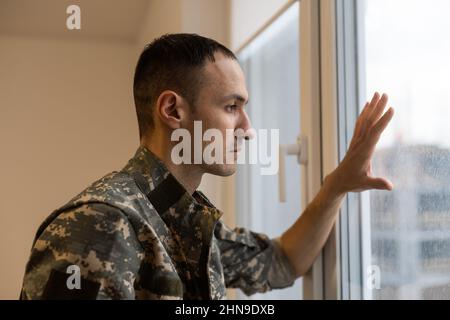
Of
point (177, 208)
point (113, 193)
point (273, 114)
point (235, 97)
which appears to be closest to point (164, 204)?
point (177, 208)


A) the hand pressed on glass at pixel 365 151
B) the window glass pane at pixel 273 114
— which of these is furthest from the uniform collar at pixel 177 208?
the window glass pane at pixel 273 114

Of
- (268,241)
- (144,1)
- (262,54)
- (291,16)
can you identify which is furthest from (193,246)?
(262,54)

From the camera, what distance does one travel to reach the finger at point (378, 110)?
2.70 ft

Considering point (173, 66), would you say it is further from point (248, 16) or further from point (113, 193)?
point (248, 16)

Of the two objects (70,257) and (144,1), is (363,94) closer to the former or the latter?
(144,1)

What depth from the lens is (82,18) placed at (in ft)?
3.27

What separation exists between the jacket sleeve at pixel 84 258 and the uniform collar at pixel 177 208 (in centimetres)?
15

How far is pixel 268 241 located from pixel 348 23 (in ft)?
1.65

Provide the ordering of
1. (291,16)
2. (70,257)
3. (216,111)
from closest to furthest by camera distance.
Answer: (70,257)
(216,111)
(291,16)

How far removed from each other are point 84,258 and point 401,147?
1.80 ft

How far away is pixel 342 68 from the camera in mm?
1003

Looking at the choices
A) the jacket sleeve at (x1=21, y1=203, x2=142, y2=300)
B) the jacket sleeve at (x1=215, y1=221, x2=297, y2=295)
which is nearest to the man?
the jacket sleeve at (x1=21, y1=203, x2=142, y2=300)

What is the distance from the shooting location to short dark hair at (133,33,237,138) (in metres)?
0.85
